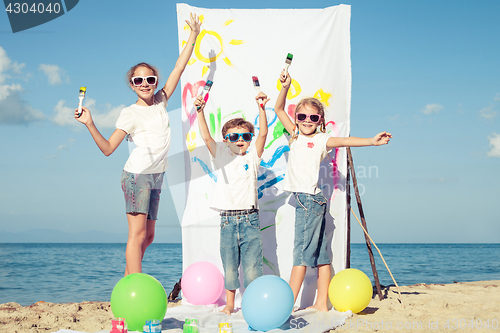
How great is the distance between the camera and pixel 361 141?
324 cm

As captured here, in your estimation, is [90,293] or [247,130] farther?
[90,293]

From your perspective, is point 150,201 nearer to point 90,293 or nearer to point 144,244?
point 144,244

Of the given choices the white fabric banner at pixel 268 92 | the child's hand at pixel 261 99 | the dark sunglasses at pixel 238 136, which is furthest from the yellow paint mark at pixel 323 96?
the dark sunglasses at pixel 238 136

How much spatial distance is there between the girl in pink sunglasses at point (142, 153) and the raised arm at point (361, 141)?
60.4 inches

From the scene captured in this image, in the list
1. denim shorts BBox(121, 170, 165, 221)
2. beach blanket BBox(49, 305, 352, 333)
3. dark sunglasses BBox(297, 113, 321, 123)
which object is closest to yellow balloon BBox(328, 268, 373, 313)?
beach blanket BBox(49, 305, 352, 333)

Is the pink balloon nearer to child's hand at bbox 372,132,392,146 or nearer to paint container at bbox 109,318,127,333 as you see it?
paint container at bbox 109,318,127,333

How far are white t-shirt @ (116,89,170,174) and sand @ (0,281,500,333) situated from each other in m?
1.35

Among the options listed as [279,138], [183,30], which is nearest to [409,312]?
[279,138]

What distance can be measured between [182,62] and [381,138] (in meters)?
2.06

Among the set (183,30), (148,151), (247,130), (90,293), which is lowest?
(90,293)

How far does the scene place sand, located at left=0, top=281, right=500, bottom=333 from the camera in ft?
9.84

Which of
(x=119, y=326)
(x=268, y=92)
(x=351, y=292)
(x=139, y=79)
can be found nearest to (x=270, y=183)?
(x=268, y=92)

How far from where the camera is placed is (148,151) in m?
3.32

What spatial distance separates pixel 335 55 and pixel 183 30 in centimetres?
171
